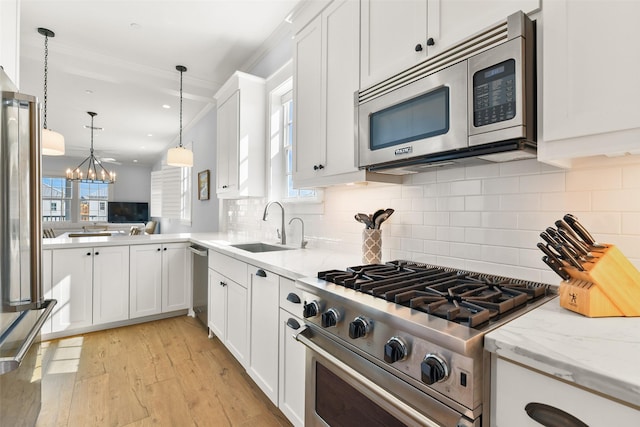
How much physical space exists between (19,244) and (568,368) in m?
1.77

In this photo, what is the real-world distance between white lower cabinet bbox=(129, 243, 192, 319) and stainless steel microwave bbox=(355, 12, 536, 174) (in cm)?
279

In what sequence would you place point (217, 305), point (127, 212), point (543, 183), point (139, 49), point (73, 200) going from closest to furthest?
point (543, 183), point (217, 305), point (139, 49), point (73, 200), point (127, 212)

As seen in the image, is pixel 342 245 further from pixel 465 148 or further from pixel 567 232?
pixel 567 232

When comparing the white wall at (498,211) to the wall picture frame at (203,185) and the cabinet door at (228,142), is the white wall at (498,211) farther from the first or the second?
the wall picture frame at (203,185)

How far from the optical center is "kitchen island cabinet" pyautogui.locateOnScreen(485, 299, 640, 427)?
23.5 inches

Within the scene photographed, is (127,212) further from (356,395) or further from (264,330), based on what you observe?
(356,395)

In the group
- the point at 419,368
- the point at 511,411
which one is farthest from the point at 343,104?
the point at 511,411

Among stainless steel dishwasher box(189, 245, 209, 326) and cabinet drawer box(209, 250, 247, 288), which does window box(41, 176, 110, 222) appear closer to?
stainless steel dishwasher box(189, 245, 209, 326)

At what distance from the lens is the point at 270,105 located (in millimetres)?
3215

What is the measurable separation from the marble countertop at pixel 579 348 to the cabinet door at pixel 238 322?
1672mm

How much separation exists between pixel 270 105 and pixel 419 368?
9.53ft

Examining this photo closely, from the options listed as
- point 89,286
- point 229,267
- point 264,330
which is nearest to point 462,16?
point 264,330

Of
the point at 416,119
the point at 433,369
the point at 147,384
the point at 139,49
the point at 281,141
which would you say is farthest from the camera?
Answer: the point at 139,49

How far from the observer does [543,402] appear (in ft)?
2.30
